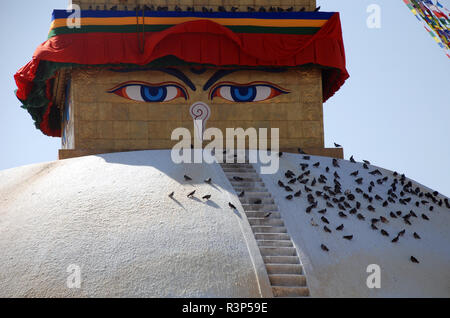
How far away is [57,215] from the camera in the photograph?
8.98 metres

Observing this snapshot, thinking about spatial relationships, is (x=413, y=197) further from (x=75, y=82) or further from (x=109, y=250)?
(x=75, y=82)

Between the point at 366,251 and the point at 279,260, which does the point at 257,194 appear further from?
the point at 366,251

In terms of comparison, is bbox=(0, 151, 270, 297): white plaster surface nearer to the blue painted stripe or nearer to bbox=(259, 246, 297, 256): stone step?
bbox=(259, 246, 297, 256): stone step

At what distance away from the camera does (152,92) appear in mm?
12797

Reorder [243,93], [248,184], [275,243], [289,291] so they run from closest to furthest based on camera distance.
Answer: [289,291] → [275,243] → [248,184] → [243,93]

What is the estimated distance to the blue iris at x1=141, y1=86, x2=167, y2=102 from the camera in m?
12.8

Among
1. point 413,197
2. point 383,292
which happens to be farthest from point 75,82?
point 383,292

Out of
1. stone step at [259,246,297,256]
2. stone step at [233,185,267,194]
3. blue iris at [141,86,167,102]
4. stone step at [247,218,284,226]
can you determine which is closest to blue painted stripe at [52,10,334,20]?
blue iris at [141,86,167,102]

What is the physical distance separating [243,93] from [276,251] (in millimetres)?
4943

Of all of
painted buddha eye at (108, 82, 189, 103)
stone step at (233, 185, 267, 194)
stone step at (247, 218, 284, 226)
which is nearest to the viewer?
stone step at (247, 218, 284, 226)

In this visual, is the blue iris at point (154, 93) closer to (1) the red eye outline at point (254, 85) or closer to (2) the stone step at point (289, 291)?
(1) the red eye outline at point (254, 85)

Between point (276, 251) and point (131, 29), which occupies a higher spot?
point (131, 29)

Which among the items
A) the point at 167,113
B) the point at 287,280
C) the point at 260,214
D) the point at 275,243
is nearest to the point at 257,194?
the point at 260,214

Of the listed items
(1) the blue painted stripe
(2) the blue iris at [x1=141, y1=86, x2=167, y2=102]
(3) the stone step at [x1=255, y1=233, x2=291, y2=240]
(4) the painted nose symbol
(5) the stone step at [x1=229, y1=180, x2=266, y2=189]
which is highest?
(1) the blue painted stripe
